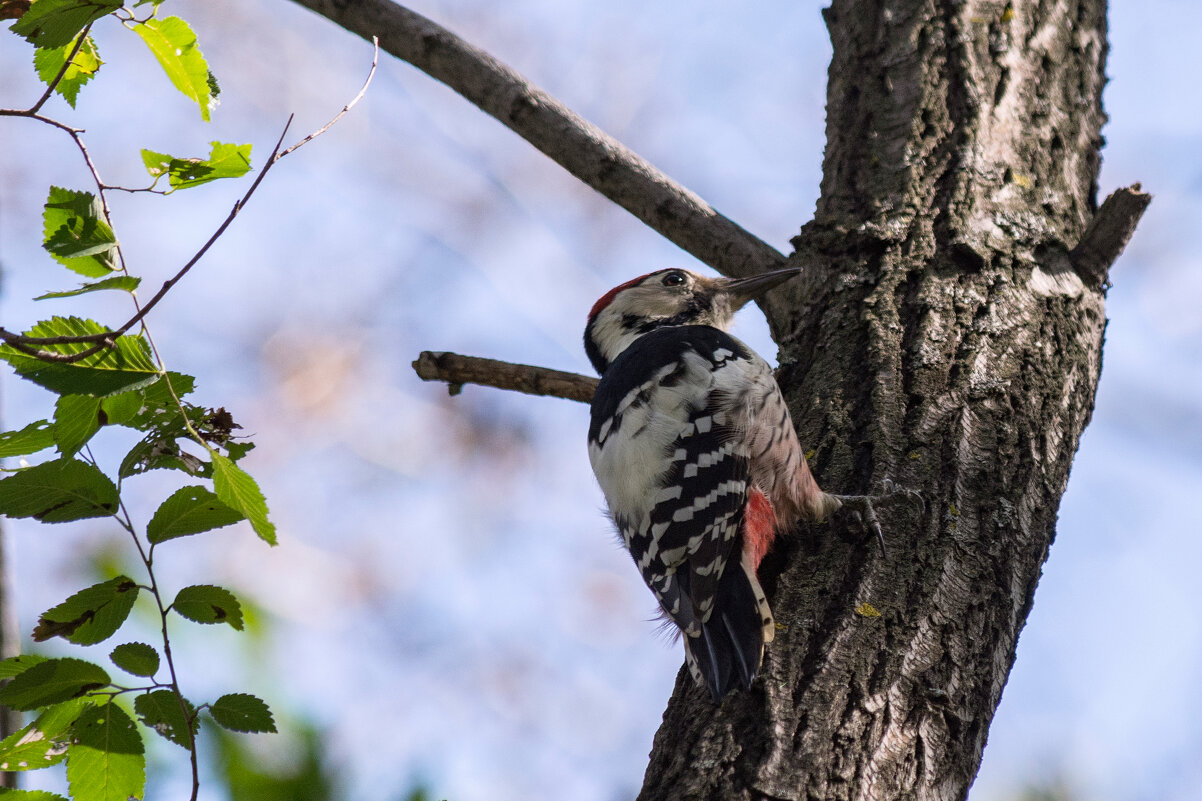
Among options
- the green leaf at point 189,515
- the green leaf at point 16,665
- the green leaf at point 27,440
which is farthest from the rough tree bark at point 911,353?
the green leaf at point 27,440

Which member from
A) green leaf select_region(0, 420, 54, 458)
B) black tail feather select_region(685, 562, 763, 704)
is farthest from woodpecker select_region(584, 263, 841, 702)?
green leaf select_region(0, 420, 54, 458)

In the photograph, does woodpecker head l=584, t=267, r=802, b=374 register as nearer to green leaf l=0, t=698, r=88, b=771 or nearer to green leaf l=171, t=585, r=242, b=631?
green leaf l=171, t=585, r=242, b=631

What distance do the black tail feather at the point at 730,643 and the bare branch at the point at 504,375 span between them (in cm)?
105

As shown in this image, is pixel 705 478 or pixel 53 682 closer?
pixel 53 682

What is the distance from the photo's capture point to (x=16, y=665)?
164 cm

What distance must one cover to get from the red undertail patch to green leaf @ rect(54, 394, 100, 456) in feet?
5.04

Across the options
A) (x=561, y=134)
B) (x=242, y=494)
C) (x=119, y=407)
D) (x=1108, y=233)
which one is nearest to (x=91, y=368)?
(x=119, y=407)

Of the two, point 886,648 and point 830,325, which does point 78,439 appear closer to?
point 886,648

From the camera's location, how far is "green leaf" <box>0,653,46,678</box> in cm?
163

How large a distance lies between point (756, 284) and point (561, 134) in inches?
33.3

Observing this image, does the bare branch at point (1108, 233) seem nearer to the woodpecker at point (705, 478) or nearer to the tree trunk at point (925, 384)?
the tree trunk at point (925, 384)

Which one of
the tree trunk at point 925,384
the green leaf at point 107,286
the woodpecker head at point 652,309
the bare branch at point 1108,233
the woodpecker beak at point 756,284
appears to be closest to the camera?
the green leaf at point 107,286

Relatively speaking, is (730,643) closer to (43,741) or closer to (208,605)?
(208,605)

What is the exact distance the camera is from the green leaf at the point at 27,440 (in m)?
1.68
